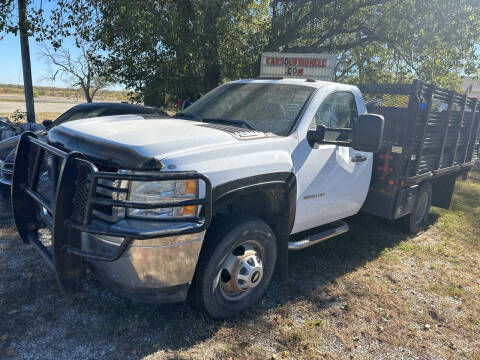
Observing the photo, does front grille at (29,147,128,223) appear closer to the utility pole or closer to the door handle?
the door handle

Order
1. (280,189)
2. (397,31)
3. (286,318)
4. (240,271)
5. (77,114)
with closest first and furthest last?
(240,271)
(280,189)
(286,318)
(77,114)
(397,31)

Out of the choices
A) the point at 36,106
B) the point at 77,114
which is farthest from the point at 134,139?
the point at 36,106

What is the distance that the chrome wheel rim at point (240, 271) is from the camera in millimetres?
3063

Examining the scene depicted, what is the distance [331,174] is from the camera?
3805mm

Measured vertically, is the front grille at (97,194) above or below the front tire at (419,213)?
above

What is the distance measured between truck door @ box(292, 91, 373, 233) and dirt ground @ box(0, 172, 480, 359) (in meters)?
0.70

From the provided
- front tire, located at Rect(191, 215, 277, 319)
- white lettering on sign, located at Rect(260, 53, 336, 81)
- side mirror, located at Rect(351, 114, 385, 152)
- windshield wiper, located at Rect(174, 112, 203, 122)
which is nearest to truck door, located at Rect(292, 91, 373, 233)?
side mirror, located at Rect(351, 114, 385, 152)

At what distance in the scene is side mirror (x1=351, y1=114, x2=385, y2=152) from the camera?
3.29 m

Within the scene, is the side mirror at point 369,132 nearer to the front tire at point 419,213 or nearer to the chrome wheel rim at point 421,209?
the front tire at point 419,213

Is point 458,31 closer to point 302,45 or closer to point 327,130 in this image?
point 302,45

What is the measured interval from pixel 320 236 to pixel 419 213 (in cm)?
290

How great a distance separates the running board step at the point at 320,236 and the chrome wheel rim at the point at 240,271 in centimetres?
46

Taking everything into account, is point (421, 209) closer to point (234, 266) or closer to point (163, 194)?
point (234, 266)

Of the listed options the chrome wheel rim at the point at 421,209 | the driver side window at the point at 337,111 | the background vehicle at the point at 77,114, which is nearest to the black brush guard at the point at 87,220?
the driver side window at the point at 337,111
